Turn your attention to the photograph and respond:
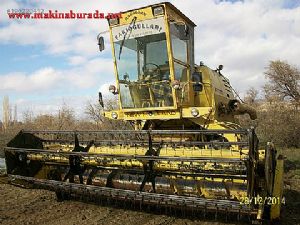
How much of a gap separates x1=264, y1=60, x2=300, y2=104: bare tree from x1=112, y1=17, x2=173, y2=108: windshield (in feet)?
64.8

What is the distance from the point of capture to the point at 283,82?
25188mm

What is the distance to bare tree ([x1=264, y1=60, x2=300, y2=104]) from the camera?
81.2 feet

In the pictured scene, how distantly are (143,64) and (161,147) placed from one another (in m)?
2.41

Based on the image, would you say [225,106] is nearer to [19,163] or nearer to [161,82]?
[161,82]

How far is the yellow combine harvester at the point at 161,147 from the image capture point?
3.97m

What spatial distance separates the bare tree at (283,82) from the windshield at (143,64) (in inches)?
778

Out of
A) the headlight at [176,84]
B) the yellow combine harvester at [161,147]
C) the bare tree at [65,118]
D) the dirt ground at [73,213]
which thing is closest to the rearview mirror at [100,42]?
the yellow combine harvester at [161,147]

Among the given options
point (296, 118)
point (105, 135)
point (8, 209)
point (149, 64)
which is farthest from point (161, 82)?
point (296, 118)

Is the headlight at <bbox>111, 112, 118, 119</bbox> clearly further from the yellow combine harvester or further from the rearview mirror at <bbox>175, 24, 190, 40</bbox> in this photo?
the rearview mirror at <bbox>175, 24, 190, 40</bbox>

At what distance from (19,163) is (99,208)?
1588 mm

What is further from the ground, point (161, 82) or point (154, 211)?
point (161, 82)

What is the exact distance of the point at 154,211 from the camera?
15.7 ft

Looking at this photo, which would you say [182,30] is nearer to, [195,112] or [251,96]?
[195,112]

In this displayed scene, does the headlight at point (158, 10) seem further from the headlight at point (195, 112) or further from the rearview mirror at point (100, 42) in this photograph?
the headlight at point (195, 112)
